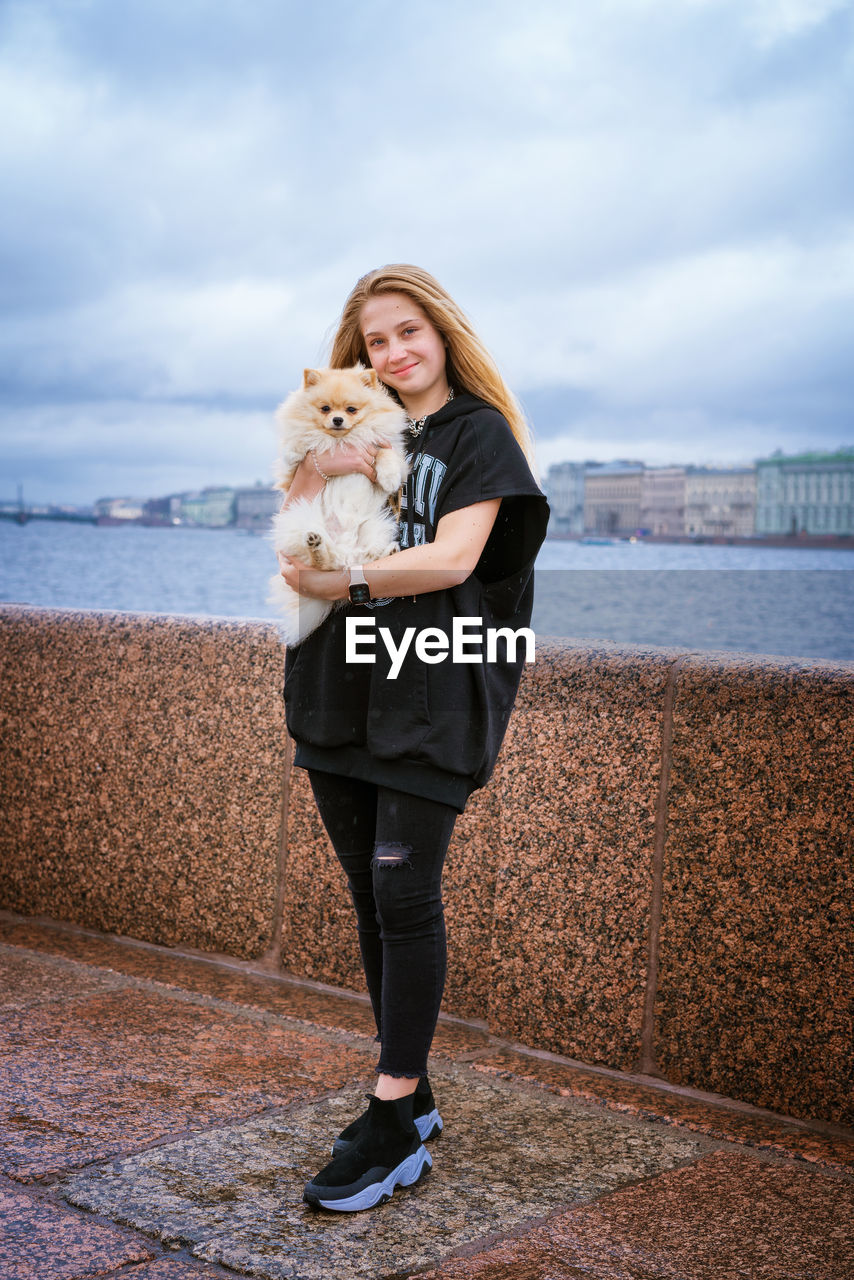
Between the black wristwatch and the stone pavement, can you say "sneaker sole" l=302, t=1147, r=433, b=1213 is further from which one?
the black wristwatch

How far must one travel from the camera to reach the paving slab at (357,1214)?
2273mm

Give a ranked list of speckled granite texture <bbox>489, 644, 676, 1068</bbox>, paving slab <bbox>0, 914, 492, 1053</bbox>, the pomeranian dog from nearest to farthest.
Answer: the pomeranian dog
speckled granite texture <bbox>489, 644, 676, 1068</bbox>
paving slab <bbox>0, 914, 492, 1053</bbox>

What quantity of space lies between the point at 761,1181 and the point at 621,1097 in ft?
1.69

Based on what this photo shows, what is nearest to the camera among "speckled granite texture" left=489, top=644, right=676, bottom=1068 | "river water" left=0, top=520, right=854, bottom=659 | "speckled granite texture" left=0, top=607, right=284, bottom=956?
"speckled granite texture" left=489, top=644, right=676, bottom=1068

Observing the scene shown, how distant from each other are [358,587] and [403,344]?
61 centimetres

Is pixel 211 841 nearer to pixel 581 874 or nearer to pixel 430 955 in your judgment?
pixel 581 874

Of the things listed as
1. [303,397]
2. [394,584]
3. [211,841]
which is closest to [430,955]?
[394,584]

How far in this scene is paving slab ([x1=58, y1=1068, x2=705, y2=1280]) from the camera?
7.46 feet

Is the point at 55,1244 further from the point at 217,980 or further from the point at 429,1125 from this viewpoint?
the point at 217,980

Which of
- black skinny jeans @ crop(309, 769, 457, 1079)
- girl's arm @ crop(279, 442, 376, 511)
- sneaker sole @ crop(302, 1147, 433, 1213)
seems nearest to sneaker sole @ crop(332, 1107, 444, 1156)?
sneaker sole @ crop(302, 1147, 433, 1213)

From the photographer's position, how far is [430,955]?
2.55 meters

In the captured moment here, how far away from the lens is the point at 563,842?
3344 mm

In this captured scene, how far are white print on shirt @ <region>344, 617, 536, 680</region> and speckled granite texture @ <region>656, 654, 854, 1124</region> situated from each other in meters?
0.76

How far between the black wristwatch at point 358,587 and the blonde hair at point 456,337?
480 mm
